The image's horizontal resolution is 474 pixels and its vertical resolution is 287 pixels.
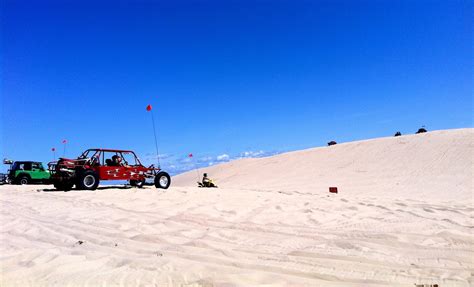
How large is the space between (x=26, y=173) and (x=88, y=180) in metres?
10.4

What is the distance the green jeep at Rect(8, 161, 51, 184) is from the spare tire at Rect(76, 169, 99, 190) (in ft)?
33.3

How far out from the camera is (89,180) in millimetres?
12945

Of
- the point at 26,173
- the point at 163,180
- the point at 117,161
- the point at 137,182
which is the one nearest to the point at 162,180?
the point at 163,180

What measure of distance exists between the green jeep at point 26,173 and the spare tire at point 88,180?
10145 mm

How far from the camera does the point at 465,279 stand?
3.22 metres

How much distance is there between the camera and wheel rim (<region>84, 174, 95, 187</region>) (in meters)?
12.9

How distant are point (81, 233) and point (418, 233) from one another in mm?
4812

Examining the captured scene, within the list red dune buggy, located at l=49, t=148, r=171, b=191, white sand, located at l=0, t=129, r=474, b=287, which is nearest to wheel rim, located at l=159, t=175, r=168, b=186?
red dune buggy, located at l=49, t=148, r=171, b=191

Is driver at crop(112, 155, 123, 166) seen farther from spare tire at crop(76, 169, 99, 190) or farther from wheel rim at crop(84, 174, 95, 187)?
wheel rim at crop(84, 174, 95, 187)

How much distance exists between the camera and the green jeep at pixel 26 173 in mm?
20609

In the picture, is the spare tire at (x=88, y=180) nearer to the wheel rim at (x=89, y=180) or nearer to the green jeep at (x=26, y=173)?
the wheel rim at (x=89, y=180)

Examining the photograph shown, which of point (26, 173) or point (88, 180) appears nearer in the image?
point (88, 180)

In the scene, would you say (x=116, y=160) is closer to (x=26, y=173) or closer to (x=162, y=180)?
(x=162, y=180)

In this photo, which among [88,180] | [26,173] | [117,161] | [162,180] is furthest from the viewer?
[26,173]
